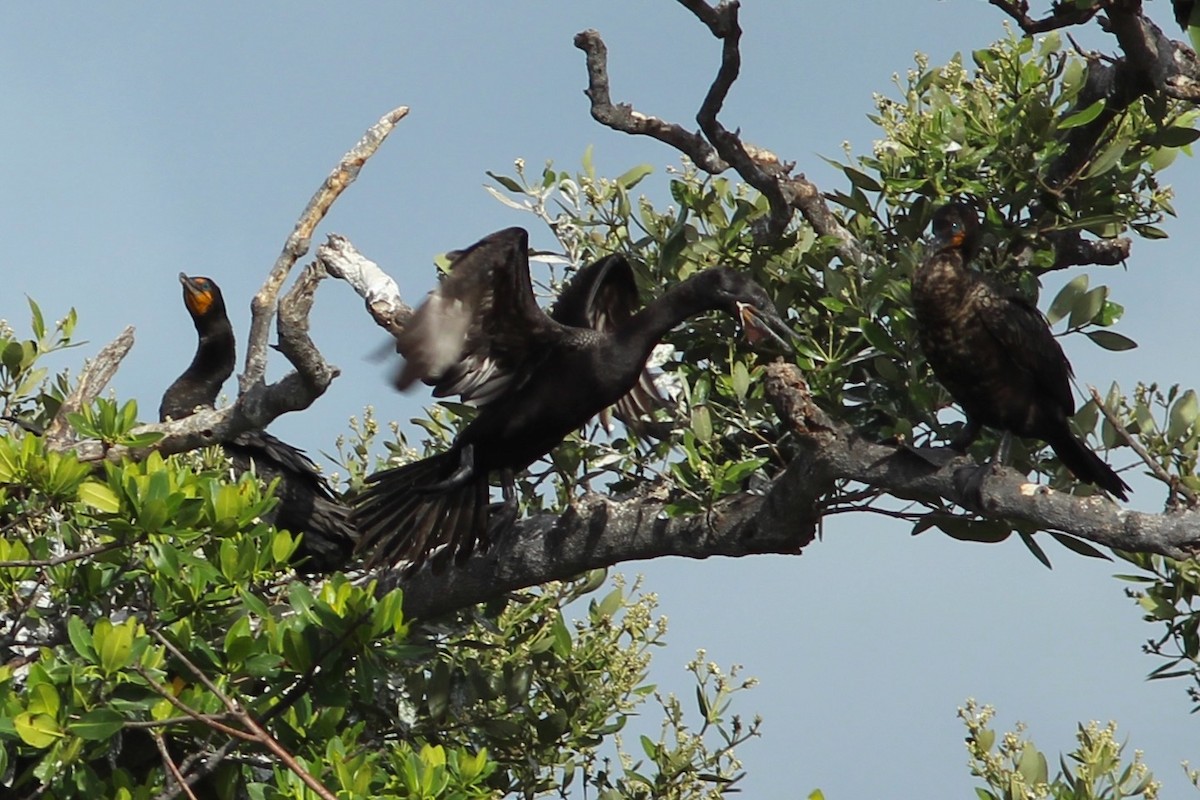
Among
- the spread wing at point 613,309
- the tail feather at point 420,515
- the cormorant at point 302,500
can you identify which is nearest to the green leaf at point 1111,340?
the spread wing at point 613,309

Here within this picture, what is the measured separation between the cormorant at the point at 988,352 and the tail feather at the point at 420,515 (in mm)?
1547

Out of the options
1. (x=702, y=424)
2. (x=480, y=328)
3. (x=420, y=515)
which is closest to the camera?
(x=702, y=424)

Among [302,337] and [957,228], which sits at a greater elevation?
[957,228]

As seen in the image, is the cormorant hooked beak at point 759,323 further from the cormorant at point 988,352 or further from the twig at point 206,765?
the twig at point 206,765

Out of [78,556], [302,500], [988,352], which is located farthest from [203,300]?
[988,352]

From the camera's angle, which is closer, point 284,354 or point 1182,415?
point 1182,415

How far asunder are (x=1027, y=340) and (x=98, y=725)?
2.90 meters

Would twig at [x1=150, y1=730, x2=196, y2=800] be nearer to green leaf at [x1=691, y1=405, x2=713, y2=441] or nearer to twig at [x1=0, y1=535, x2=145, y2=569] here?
twig at [x1=0, y1=535, x2=145, y2=569]

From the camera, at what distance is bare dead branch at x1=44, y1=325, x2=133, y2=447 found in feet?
18.2

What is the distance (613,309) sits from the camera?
582 cm

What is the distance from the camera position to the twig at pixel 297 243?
5.18m

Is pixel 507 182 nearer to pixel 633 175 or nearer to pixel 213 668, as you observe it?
pixel 633 175

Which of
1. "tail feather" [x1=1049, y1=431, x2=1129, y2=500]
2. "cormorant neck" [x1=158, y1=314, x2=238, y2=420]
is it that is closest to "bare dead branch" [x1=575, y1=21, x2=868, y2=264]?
"tail feather" [x1=1049, y1=431, x2=1129, y2=500]

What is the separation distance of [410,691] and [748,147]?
2.11 m
